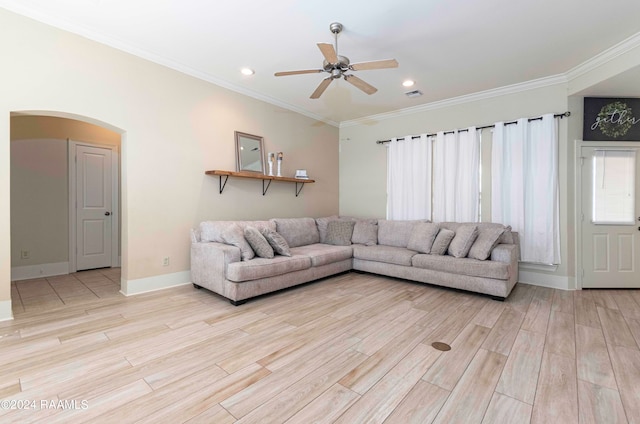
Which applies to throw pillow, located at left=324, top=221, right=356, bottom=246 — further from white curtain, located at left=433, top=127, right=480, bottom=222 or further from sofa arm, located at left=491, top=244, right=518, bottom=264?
A: sofa arm, located at left=491, top=244, right=518, bottom=264

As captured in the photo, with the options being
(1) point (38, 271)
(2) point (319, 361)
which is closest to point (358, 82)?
(2) point (319, 361)

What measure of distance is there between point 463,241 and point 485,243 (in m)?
0.26

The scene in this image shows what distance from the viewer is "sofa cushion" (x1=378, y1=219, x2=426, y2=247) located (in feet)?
15.7

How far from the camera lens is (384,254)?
14.6ft

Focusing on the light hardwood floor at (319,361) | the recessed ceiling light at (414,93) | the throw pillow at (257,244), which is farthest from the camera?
the recessed ceiling light at (414,93)

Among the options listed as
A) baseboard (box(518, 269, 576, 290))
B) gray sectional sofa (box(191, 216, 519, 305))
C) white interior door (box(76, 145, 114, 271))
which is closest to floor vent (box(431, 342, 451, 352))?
gray sectional sofa (box(191, 216, 519, 305))

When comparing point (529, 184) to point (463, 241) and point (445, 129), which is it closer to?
point (463, 241)

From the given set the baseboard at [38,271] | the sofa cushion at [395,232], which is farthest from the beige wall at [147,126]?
the baseboard at [38,271]

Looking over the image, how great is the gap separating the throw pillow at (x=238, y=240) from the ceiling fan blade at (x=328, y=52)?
2205 millimetres

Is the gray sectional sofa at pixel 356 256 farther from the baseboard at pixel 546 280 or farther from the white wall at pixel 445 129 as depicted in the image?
the white wall at pixel 445 129

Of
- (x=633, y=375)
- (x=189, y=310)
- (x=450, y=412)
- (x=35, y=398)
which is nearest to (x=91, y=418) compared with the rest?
(x=35, y=398)

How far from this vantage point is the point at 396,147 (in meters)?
5.45

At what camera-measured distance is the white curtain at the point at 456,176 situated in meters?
4.59

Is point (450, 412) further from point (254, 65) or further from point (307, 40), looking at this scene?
point (254, 65)
